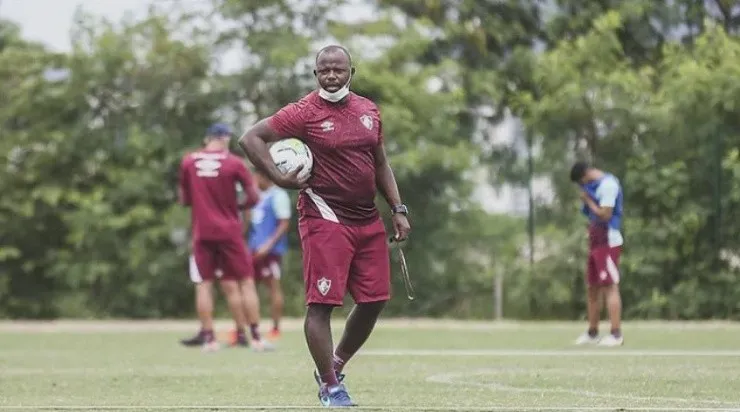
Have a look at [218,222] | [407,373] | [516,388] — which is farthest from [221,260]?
[516,388]

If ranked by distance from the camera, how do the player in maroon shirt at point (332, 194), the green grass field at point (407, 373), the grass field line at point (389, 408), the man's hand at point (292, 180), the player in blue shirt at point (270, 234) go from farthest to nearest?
the player in blue shirt at point (270, 234) → the green grass field at point (407, 373) → the player in maroon shirt at point (332, 194) → the man's hand at point (292, 180) → the grass field line at point (389, 408)

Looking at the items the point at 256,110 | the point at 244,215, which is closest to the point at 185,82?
the point at 256,110

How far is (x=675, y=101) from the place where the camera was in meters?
22.5

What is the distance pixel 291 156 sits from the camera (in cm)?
896

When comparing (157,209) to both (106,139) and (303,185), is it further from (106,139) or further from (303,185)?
(303,185)

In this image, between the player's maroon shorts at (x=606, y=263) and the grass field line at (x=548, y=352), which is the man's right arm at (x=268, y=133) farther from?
the player's maroon shorts at (x=606, y=263)

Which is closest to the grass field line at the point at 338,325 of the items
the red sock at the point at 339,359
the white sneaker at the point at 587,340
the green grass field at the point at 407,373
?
the green grass field at the point at 407,373

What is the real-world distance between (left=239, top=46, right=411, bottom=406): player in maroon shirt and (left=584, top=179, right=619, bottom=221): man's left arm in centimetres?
714

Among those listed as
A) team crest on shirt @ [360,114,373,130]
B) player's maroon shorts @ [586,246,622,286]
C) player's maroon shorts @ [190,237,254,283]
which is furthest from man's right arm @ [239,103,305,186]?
player's maroon shorts @ [586,246,622,286]

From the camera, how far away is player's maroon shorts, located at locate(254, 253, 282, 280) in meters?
18.0

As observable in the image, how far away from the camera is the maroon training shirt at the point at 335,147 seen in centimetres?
902

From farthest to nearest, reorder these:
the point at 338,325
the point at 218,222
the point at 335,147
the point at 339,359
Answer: the point at 338,325 → the point at 218,222 → the point at 339,359 → the point at 335,147

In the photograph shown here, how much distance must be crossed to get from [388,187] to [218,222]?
20.4 feet

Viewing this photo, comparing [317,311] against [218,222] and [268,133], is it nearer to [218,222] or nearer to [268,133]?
[268,133]
